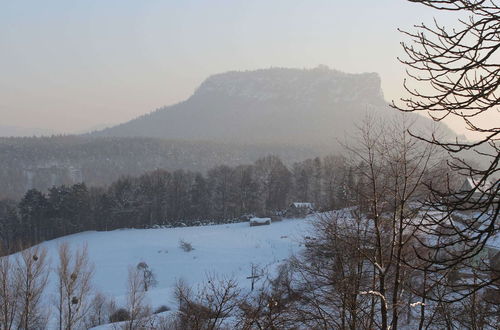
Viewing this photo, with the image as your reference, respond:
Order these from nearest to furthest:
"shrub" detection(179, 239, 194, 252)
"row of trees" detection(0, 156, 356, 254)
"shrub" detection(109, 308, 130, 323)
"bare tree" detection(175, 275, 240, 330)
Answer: "bare tree" detection(175, 275, 240, 330) < "shrub" detection(109, 308, 130, 323) < "shrub" detection(179, 239, 194, 252) < "row of trees" detection(0, 156, 356, 254)

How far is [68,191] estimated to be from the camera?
51.8 metres

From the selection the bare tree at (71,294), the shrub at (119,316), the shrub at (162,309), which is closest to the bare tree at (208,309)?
the bare tree at (71,294)

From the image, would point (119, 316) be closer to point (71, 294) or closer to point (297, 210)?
point (71, 294)

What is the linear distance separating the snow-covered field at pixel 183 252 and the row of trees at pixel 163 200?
13.8 ft

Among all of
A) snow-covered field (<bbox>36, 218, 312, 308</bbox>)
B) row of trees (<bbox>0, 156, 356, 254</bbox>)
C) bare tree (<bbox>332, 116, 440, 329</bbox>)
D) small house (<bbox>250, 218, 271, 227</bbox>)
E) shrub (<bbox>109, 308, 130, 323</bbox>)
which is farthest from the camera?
row of trees (<bbox>0, 156, 356, 254</bbox>)

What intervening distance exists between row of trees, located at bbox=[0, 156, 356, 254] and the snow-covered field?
165 inches

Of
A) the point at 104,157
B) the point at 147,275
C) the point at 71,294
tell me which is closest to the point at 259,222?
the point at 147,275

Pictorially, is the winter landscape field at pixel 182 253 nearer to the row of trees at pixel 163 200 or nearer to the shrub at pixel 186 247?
the shrub at pixel 186 247

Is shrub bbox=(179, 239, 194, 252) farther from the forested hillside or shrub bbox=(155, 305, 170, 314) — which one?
the forested hillside

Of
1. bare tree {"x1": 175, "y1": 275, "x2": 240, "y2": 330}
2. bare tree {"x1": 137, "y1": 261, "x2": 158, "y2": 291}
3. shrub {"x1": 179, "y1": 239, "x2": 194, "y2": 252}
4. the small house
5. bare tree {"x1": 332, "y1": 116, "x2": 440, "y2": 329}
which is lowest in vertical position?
bare tree {"x1": 137, "y1": 261, "x2": 158, "y2": 291}

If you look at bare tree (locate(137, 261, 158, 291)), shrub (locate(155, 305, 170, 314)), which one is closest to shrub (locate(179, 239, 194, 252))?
bare tree (locate(137, 261, 158, 291))

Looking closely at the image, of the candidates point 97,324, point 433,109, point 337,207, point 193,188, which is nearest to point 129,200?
point 193,188

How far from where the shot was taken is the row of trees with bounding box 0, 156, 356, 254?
50531mm

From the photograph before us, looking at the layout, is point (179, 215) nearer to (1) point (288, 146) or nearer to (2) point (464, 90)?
(2) point (464, 90)
